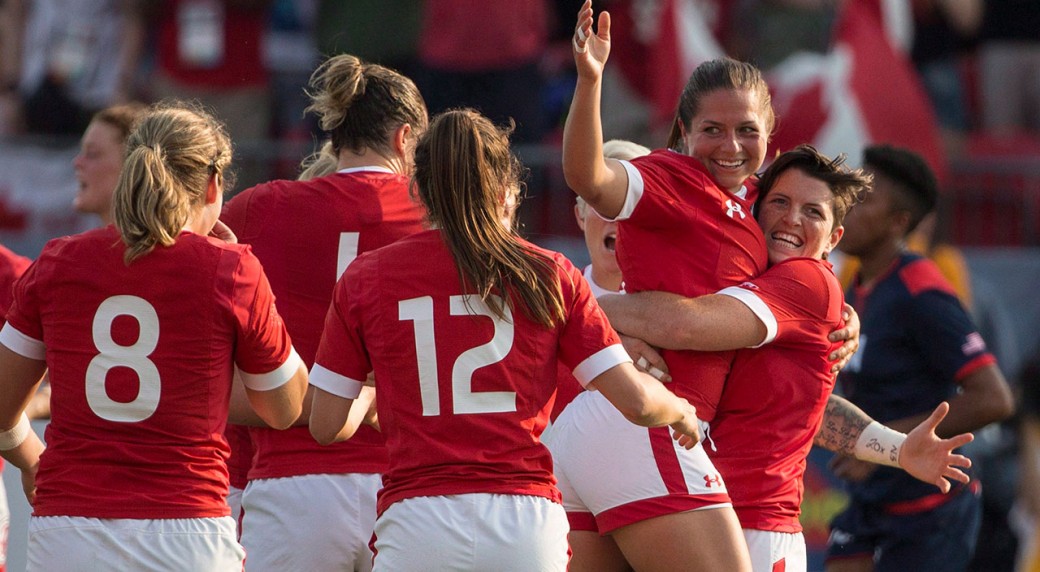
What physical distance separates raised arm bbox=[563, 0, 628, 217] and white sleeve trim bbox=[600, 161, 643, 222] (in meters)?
0.14

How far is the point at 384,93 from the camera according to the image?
188 inches

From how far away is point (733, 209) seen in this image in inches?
172

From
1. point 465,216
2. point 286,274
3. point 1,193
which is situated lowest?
point 1,193

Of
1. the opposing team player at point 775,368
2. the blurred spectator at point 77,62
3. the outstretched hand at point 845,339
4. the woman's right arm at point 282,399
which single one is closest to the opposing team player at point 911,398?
the outstretched hand at point 845,339

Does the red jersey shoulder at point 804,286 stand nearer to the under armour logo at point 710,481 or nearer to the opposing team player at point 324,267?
the under armour logo at point 710,481

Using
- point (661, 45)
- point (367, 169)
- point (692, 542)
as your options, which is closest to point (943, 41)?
point (661, 45)

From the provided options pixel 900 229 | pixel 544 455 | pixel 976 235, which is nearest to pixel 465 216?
pixel 544 455

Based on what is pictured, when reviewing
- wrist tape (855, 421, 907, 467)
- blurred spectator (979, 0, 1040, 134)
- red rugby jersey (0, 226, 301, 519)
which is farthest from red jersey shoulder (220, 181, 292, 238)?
blurred spectator (979, 0, 1040, 134)

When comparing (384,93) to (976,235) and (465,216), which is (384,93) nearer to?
(465,216)

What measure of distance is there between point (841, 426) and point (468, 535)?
5.51 feet

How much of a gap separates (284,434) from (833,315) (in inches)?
69.9

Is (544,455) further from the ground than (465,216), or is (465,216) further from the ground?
(465,216)

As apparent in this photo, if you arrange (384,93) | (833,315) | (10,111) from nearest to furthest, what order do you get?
(833,315) < (384,93) < (10,111)

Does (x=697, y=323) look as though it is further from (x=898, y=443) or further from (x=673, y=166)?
(x=898, y=443)
